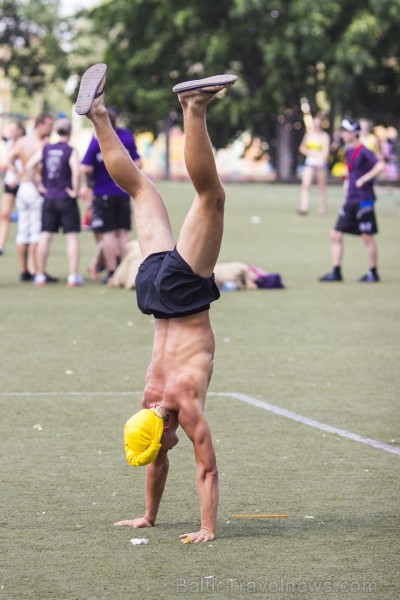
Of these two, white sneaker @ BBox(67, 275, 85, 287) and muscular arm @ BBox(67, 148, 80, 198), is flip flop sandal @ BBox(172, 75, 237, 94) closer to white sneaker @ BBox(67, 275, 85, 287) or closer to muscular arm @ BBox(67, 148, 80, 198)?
muscular arm @ BBox(67, 148, 80, 198)

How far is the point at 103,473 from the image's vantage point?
7090mm

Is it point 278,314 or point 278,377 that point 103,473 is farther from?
point 278,314

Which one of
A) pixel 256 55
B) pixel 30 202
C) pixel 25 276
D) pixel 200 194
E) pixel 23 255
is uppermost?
pixel 256 55

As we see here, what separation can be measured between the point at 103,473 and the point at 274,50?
1519 inches

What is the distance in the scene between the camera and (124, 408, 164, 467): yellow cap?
555cm

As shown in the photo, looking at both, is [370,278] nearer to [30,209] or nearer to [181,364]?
[30,209]

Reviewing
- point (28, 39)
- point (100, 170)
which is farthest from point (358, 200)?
point (28, 39)

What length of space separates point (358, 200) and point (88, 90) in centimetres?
1048

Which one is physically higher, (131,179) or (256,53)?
(256,53)

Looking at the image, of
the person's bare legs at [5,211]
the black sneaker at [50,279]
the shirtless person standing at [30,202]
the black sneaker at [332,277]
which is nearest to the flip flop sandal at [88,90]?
the shirtless person standing at [30,202]

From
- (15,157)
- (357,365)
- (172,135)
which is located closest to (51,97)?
(172,135)

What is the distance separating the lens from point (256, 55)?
162 ft

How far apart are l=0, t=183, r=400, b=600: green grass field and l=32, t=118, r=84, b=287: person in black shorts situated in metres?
0.68

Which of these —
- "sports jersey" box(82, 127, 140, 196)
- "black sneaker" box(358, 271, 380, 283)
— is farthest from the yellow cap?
"black sneaker" box(358, 271, 380, 283)
